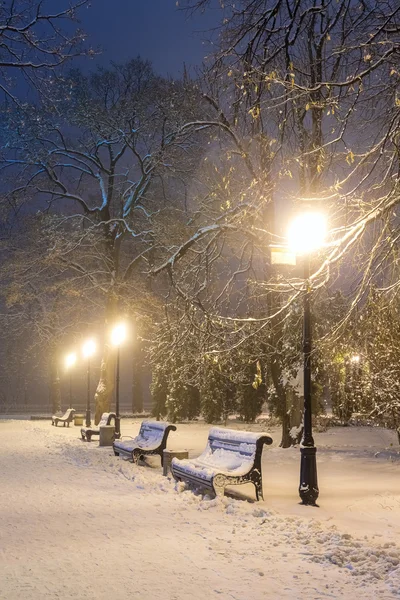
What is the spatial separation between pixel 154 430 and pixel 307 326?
590cm

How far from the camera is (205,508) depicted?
8.07 m

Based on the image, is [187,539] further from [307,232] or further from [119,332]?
[119,332]

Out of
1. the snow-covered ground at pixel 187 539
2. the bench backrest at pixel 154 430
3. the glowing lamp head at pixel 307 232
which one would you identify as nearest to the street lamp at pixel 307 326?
the glowing lamp head at pixel 307 232

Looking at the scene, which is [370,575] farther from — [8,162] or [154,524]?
[8,162]

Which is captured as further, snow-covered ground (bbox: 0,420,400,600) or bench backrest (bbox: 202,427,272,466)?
bench backrest (bbox: 202,427,272,466)

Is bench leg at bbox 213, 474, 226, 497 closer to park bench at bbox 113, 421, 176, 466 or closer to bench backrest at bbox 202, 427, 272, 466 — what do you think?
bench backrest at bbox 202, 427, 272, 466

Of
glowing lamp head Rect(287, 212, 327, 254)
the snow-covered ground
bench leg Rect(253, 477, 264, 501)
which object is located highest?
glowing lamp head Rect(287, 212, 327, 254)

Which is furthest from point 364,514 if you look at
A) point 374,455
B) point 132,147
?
point 132,147

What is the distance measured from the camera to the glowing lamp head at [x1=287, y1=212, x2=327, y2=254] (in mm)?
8422

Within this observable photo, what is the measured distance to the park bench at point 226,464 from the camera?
869cm

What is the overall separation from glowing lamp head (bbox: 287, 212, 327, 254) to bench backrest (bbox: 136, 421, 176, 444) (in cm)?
535

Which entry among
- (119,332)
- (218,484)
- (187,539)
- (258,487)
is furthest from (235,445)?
(119,332)

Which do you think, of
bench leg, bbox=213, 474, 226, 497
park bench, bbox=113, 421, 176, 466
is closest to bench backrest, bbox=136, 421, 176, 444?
park bench, bbox=113, 421, 176, 466

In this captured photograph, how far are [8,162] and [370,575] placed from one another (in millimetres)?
23311
